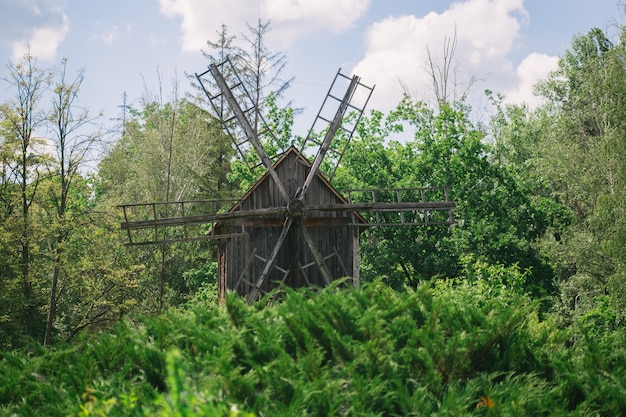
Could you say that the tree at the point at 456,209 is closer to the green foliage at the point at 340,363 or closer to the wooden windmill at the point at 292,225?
the wooden windmill at the point at 292,225

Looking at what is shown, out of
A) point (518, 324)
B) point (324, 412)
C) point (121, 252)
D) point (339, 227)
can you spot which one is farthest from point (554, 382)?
point (121, 252)

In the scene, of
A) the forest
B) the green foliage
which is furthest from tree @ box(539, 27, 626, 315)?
the green foliage

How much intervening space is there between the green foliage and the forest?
1cm

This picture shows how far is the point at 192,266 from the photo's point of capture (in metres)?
33.9

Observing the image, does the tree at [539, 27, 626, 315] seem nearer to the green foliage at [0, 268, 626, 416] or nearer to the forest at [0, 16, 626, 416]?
the forest at [0, 16, 626, 416]

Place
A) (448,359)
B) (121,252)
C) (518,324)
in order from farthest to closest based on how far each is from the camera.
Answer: (121,252) → (518,324) → (448,359)

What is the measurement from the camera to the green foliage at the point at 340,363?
14.5 feet

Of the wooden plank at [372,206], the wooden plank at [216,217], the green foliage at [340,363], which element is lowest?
the green foliage at [340,363]

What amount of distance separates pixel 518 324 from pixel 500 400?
3.26ft

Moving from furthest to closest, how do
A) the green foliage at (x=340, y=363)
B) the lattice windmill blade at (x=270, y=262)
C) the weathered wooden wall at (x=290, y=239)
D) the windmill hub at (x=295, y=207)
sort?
the weathered wooden wall at (x=290, y=239) < the windmill hub at (x=295, y=207) < the lattice windmill blade at (x=270, y=262) < the green foliage at (x=340, y=363)

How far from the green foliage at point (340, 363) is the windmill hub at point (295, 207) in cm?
1263

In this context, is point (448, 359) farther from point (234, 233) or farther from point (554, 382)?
point (234, 233)

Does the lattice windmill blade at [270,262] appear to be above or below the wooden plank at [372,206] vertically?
below

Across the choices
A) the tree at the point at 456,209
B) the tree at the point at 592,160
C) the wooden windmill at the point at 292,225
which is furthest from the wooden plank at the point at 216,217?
the tree at the point at 592,160
